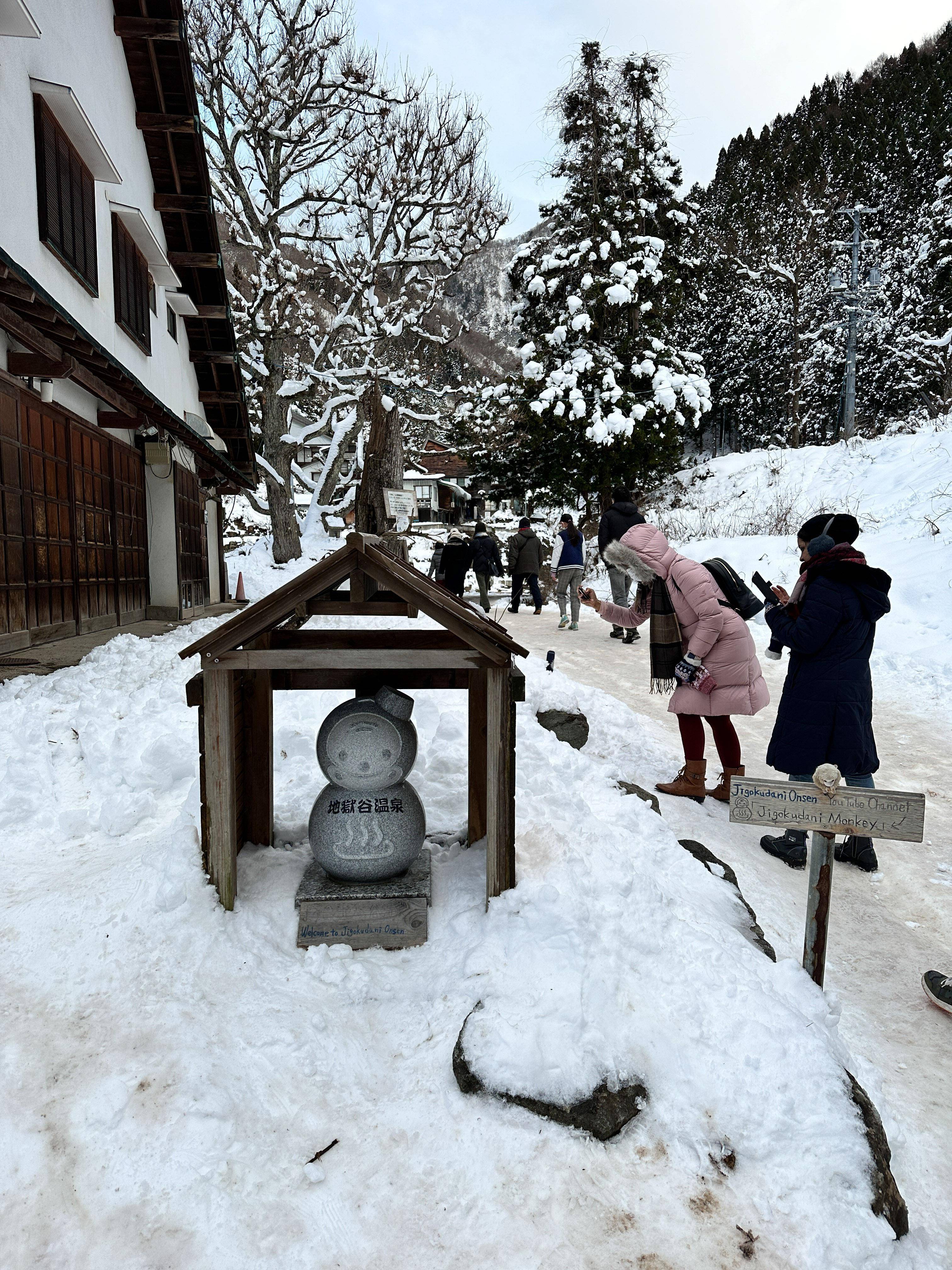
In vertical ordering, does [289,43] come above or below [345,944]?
above

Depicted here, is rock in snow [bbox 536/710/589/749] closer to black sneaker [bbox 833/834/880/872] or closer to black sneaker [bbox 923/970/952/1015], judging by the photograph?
black sneaker [bbox 833/834/880/872]

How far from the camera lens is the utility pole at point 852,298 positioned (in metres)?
23.0

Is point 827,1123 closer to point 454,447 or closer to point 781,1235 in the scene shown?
point 781,1235

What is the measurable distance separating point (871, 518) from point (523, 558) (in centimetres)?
682

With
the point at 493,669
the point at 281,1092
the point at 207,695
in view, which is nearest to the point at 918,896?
the point at 493,669

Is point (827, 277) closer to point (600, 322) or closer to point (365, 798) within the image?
point (600, 322)

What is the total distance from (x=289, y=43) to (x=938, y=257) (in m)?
21.6

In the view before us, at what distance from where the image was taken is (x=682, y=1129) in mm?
2246

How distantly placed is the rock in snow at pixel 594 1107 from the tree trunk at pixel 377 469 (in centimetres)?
698

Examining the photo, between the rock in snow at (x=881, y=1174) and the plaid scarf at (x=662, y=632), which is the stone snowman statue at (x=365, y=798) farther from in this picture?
the plaid scarf at (x=662, y=632)

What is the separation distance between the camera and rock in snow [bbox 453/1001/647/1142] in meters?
2.25

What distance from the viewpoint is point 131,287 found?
9.02 meters

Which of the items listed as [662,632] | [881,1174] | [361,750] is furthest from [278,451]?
[881,1174]

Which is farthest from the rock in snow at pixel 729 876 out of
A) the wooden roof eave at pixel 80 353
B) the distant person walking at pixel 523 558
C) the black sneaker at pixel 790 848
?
the distant person walking at pixel 523 558
